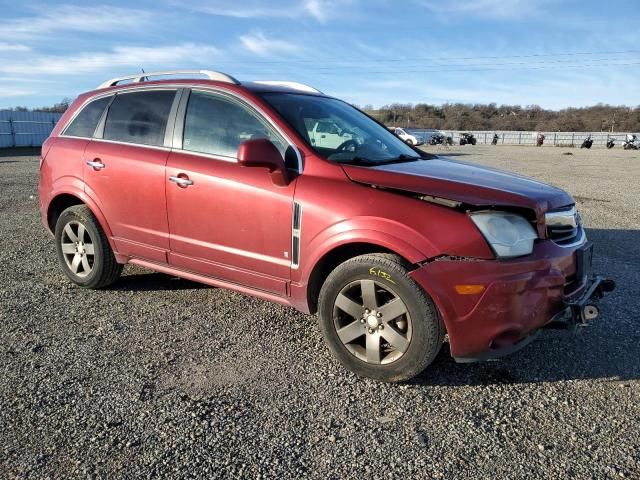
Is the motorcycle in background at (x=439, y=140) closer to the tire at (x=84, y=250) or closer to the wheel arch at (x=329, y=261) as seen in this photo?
the tire at (x=84, y=250)

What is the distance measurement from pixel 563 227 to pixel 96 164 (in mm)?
3748

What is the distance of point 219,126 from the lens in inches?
→ 159

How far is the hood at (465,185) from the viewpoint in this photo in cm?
311

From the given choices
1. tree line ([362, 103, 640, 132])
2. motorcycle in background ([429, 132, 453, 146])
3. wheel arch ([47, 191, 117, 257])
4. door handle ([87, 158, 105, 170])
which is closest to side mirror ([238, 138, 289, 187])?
door handle ([87, 158, 105, 170])

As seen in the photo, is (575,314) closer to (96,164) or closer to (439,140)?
(96,164)

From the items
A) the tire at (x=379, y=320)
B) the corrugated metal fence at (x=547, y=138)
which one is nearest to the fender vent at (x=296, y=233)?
the tire at (x=379, y=320)

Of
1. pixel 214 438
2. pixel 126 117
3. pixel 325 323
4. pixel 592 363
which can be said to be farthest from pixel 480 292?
pixel 126 117

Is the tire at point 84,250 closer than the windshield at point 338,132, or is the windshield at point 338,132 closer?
the windshield at point 338,132

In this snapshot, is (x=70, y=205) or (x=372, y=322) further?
(x=70, y=205)

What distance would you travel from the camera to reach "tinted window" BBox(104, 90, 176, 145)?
4363mm

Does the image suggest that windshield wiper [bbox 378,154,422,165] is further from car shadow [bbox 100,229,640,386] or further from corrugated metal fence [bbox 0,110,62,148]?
corrugated metal fence [bbox 0,110,62,148]

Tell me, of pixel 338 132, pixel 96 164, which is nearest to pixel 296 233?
pixel 338 132

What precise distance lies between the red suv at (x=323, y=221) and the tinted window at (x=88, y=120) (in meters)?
0.02

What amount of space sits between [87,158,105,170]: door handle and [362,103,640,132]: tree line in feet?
295
